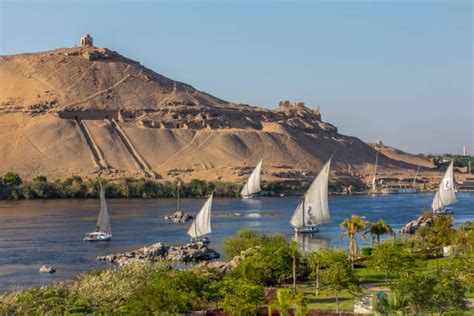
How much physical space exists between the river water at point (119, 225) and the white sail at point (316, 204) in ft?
3.86

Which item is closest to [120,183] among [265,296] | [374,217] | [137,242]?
[374,217]

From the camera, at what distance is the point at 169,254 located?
33188mm

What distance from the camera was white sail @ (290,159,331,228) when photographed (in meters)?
36.7

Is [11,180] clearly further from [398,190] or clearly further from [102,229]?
[398,190]

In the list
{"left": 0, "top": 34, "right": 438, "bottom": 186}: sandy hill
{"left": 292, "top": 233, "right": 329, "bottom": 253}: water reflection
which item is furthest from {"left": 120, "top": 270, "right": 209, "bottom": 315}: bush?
{"left": 0, "top": 34, "right": 438, "bottom": 186}: sandy hill

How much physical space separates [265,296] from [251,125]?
87823mm

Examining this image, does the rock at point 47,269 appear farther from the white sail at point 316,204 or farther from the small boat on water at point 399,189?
the small boat on water at point 399,189

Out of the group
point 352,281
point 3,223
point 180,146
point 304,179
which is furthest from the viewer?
point 180,146

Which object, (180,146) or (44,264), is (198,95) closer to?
(180,146)

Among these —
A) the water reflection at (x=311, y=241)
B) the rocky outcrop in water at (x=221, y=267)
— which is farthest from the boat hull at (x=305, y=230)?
the rocky outcrop in water at (x=221, y=267)

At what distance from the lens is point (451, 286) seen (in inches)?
652

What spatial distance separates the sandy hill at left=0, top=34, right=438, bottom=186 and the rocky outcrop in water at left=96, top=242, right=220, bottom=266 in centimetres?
5090

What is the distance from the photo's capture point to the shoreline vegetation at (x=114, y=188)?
239 ft

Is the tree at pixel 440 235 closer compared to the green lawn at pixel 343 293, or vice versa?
the green lawn at pixel 343 293
